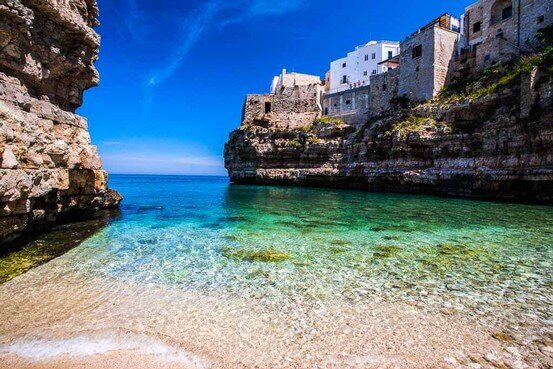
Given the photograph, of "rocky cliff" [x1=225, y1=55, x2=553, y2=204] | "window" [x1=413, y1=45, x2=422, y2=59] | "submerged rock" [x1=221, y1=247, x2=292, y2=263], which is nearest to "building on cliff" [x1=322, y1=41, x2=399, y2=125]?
"rocky cliff" [x1=225, y1=55, x2=553, y2=204]

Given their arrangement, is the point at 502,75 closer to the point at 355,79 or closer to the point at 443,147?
the point at 443,147

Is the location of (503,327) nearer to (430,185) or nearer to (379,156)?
(430,185)

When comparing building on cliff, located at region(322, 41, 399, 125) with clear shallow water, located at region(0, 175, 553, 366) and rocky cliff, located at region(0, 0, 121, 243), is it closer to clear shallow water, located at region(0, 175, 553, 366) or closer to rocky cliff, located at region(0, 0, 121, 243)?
Answer: clear shallow water, located at region(0, 175, 553, 366)

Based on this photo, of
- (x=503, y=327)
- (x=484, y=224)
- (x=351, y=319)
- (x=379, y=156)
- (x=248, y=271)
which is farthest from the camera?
(x=379, y=156)

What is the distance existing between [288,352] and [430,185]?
30.2 m

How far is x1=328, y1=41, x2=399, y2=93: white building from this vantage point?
2213 inches

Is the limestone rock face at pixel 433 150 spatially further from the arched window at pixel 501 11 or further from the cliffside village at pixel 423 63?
the arched window at pixel 501 11

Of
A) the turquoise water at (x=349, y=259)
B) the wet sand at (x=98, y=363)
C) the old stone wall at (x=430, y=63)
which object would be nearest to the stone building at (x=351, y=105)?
the old stone wall at (x=430, y=63)

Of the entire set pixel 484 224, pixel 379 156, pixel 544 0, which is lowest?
pixel 484 224

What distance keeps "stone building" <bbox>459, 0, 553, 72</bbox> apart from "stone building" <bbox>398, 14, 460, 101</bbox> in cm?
183

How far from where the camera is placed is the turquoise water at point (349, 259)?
6.03m

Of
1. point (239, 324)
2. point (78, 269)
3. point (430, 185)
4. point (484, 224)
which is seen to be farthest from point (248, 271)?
point (430, 185)

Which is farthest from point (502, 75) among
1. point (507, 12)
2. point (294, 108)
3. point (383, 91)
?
point (294, 108)

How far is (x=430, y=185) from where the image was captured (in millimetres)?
30344
